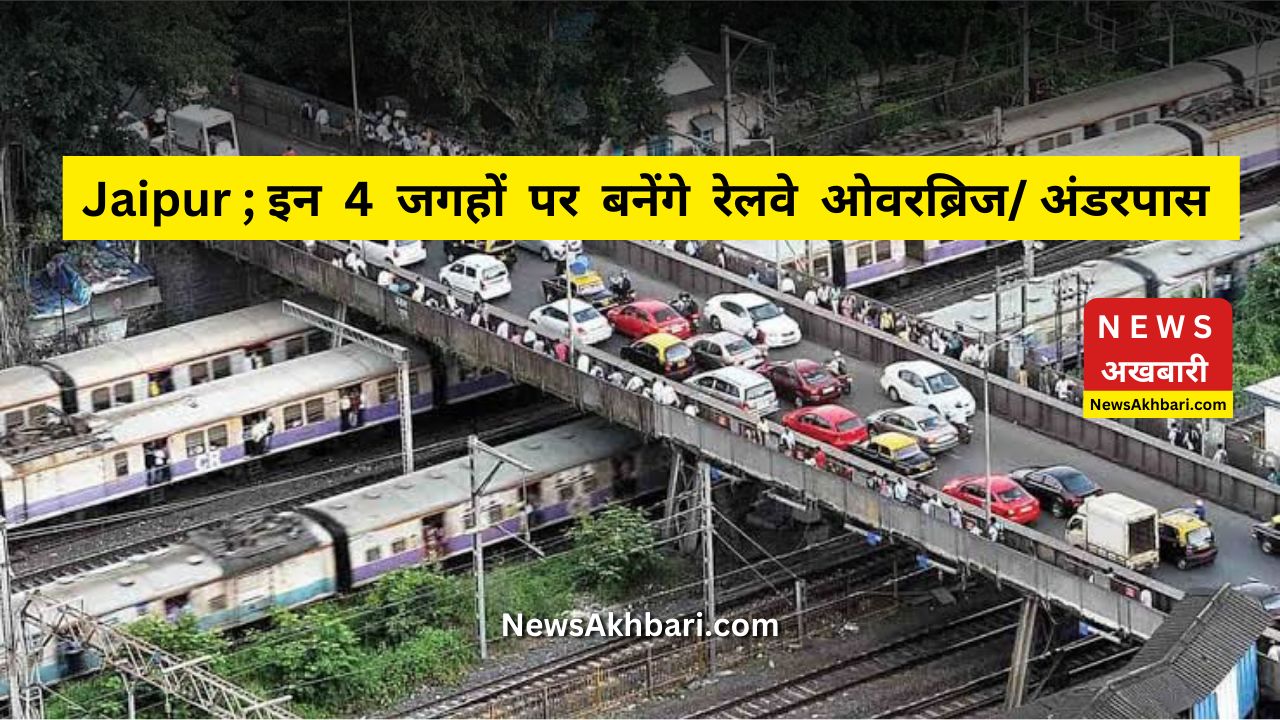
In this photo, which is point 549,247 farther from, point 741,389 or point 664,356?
point 741,389

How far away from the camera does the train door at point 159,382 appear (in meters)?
80.9

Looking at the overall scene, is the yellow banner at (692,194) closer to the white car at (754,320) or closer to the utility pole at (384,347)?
the white car at (754,320)

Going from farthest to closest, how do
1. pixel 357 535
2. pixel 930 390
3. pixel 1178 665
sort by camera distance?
pixel 930 390 → pixel 357 535 → pixel 1178 665

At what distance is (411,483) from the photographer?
74000 mm

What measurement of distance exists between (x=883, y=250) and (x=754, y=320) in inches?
520

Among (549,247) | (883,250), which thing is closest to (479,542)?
(549,247)

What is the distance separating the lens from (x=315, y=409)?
3147 inches

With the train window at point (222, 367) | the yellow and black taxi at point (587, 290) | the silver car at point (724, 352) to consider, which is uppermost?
the yellow and black taxi at point (587, 290)

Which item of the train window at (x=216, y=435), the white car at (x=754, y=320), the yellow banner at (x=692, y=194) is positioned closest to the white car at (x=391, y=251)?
the train window at (x=216, y=435)

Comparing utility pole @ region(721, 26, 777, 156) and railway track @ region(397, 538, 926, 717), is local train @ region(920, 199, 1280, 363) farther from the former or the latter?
railway track @ region(397, 538, 926, 717)

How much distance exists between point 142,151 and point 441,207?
803 inches

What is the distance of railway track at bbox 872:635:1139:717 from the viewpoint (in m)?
65.4

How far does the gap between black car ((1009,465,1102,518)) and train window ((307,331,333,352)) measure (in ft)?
76.8

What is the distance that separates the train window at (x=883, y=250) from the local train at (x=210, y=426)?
1239 cm
